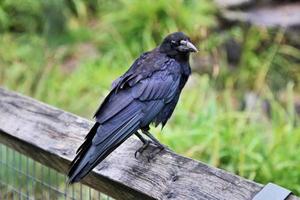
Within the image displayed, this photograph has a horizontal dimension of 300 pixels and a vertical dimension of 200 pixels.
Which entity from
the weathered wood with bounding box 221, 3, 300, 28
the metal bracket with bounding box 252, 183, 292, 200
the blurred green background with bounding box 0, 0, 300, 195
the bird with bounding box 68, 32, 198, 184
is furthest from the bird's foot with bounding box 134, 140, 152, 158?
the weathered wood with bounding box 221, 3, 300, 28

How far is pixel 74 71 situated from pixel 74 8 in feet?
3.69

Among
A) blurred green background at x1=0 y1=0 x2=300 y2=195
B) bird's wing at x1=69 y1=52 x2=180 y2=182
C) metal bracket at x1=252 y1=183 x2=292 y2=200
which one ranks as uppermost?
metal bracket at x1=252 y1=183 x2=292 y2=200

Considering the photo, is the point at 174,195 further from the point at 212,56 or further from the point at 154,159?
the point at 212,56

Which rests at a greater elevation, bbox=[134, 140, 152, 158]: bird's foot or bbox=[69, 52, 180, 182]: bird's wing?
bbox=[69, 52, 180, 182]: bird's wing

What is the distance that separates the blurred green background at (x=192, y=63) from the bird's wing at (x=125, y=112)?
1.69 meters

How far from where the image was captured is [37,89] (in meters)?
5.57

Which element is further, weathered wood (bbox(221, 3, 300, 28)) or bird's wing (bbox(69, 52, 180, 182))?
weathered wood (bbox(221, 3, 300, 28))

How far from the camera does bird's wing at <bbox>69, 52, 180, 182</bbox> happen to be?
193 cm

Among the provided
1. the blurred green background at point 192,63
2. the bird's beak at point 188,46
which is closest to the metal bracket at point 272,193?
the bird's beak at point 188,46

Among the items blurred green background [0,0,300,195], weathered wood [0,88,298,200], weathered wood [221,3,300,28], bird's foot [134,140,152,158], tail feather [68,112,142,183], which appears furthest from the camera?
weathered wood [221,3,300,28]

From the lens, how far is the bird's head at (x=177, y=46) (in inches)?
109

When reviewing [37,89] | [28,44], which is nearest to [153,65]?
[37,89]

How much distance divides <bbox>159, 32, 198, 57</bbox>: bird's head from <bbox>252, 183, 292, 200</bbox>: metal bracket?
1.26 m

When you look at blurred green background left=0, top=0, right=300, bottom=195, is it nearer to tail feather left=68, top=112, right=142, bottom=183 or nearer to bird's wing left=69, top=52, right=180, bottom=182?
bird's wing left=69, top=52, right=180, bottom=182
